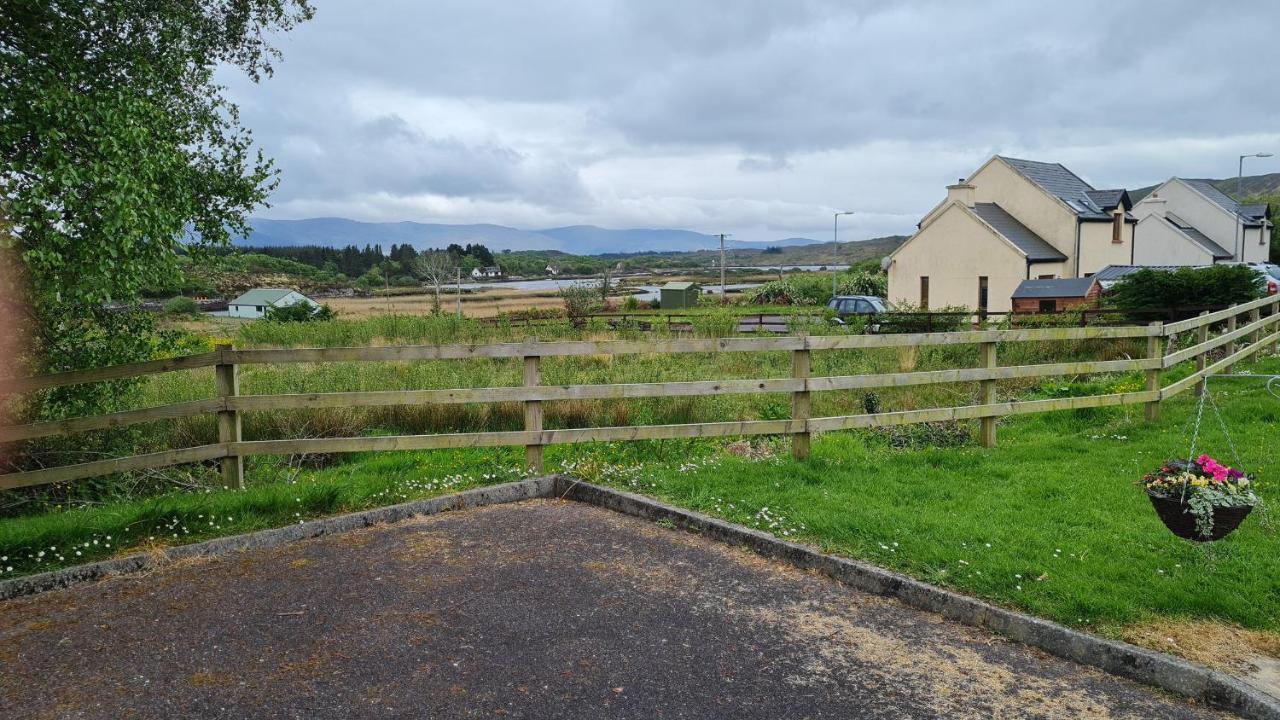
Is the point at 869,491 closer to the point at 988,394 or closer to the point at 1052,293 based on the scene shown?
Result: the point at 988,394

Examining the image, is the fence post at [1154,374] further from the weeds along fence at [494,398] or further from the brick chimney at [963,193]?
the brick chimney at [963,193]

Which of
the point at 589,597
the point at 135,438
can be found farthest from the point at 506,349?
the point at 135,438

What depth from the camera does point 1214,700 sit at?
3.89 m

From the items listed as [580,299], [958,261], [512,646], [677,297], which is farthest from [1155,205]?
[512,646]

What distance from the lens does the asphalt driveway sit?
388 cm

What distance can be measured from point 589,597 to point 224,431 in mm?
3959

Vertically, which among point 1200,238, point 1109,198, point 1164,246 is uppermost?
point 1109,198

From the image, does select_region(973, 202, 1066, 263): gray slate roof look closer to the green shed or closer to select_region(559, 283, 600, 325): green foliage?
select_region(559, 283, 600, 325): green foliage

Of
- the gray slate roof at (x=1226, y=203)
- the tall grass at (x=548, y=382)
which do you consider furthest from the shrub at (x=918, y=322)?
the gray slate roof at (x=1226, y=203)

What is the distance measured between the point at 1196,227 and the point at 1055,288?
112 feet

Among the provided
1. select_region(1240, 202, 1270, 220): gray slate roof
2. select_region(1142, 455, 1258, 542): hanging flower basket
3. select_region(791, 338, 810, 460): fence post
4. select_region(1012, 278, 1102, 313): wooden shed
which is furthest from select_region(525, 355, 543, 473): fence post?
select_region(1240, 202, 1270, 220): gray slate roof

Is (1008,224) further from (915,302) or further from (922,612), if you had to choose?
(922,612)

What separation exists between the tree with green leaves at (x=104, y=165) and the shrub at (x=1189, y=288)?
73.6ft

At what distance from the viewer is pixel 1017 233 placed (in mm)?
40375
